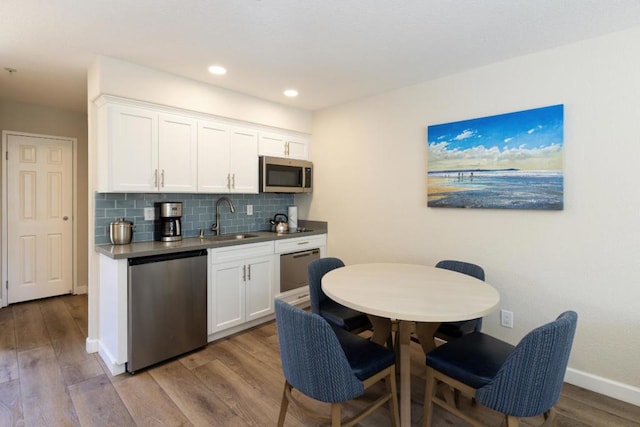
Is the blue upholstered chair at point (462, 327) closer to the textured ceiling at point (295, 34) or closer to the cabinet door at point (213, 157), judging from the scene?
the textured ceiling at point (295, 34)

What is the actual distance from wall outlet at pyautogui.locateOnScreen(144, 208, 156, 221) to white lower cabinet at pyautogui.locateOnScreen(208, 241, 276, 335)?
716mm

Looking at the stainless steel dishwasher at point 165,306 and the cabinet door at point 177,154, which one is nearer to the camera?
the stainless steel dishwasher at point 165,306

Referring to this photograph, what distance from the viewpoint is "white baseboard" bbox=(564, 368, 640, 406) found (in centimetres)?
210

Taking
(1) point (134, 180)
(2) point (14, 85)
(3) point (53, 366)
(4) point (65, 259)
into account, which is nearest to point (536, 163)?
(1) point (134, 180)

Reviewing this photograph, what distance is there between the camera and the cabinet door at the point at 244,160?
337 centimetres

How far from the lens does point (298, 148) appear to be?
13.1 ft

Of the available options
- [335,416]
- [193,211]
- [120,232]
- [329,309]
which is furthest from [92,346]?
[335,416]

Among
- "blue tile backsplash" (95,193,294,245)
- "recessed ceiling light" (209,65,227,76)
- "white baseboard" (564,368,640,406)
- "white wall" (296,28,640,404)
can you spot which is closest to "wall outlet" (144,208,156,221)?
"blue tile backsplash" (95,193,294,245)

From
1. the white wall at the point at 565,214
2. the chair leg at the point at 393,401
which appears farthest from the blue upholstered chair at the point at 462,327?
the chair leg at the point at 393,401

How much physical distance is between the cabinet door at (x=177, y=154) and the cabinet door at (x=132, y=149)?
6 centimetres

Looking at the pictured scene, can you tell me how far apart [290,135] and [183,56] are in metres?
1.60

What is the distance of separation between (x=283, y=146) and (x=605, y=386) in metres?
3.48

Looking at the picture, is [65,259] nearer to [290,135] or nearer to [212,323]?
[212,323]

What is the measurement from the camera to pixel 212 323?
290 centimetres
